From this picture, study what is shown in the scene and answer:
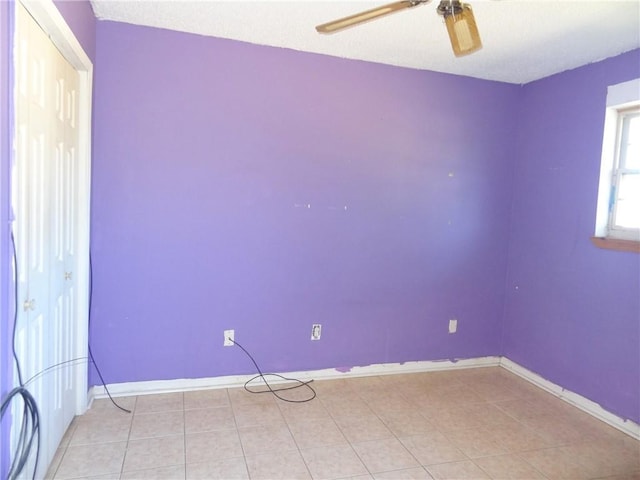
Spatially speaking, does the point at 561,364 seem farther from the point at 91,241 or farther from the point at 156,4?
the point at 156,4

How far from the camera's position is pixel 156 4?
2.32 meters

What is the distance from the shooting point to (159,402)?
270 cm

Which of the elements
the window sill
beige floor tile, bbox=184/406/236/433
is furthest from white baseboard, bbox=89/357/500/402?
the window sill

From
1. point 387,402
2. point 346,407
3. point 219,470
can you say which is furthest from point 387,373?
point 219,470

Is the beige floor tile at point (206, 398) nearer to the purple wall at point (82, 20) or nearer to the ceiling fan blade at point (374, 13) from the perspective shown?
the purple wall at point (82, 20)

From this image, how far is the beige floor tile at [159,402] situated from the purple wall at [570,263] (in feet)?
8.70

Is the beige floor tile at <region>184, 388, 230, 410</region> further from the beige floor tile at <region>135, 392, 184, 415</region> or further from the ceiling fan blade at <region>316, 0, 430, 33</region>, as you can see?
the ceiling fan blade at <region>316, 0, 430, 33</region>

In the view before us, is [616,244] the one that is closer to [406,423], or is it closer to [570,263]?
[570,263]

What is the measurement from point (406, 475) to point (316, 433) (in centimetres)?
56

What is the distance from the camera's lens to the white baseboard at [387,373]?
2.71 metres

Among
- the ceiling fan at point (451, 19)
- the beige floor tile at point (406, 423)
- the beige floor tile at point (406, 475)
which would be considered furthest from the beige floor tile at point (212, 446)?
the ceiling fan at point (451, 19)

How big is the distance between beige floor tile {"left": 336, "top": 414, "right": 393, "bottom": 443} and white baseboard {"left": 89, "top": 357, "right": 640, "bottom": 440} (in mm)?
600

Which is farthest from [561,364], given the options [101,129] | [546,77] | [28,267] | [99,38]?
[99,38]

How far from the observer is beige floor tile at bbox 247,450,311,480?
79.8 inches
